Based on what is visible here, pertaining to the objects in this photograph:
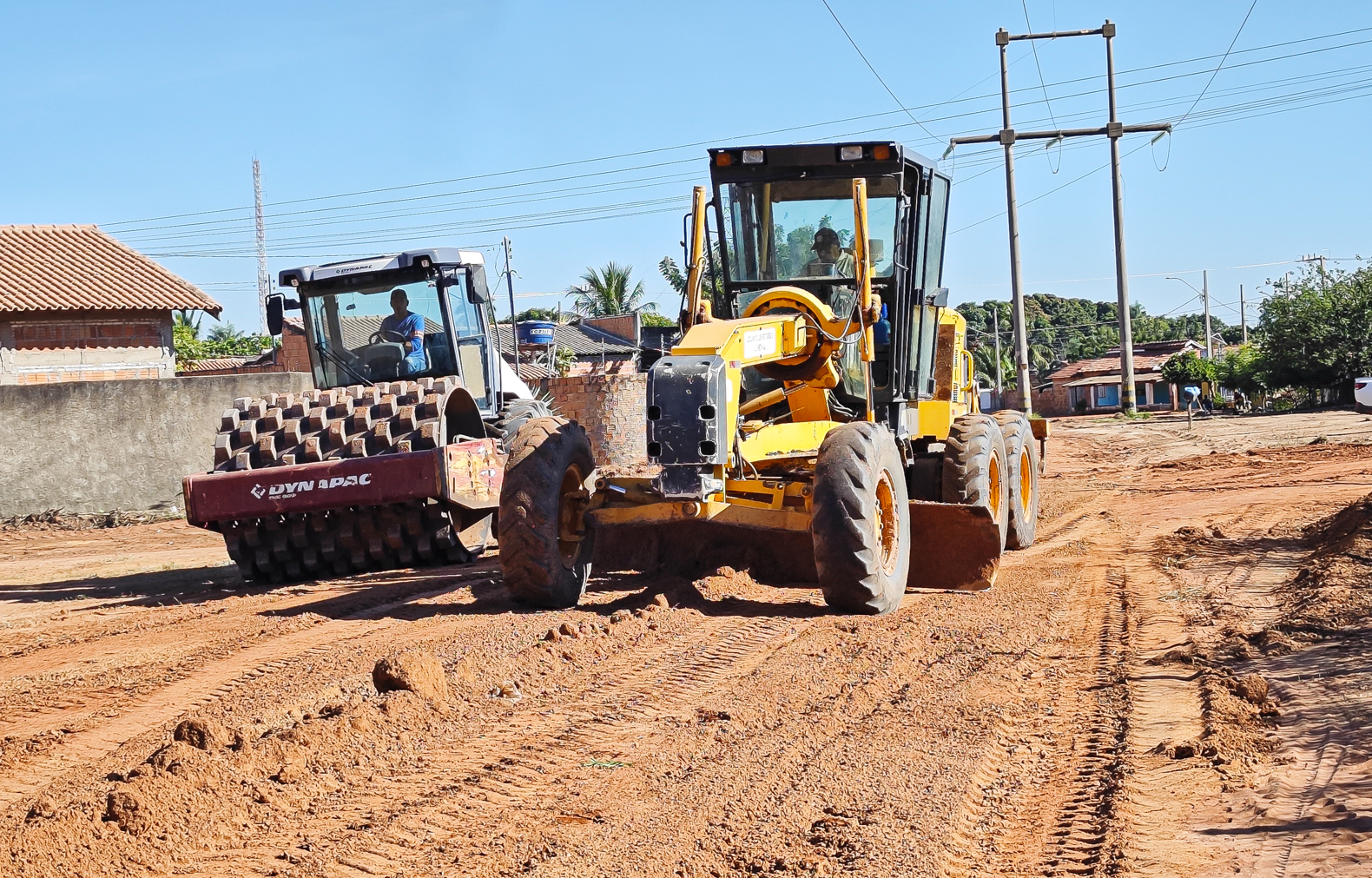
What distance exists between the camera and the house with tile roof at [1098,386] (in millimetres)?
81375

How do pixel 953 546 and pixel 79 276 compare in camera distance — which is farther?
pixel 79 276

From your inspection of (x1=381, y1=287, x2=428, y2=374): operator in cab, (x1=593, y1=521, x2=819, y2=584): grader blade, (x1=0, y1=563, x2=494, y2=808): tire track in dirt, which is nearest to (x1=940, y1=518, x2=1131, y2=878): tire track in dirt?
(x1=593, y1=521, x2=819, y2=584): grader blade

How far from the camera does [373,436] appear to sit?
32.9 feet

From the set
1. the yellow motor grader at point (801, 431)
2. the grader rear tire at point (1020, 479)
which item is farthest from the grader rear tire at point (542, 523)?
the grader rear tire at point (1020, 479)

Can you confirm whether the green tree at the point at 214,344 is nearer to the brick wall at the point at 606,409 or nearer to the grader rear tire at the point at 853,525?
the brick wall at the point at 606,409

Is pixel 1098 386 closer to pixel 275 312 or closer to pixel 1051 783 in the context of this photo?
pixel 275 312

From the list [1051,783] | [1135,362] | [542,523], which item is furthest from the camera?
[1135,362]

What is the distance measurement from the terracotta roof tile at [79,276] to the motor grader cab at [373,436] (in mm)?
17414

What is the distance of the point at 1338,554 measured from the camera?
370 inches

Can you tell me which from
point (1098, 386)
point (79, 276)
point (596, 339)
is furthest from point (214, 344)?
point (1098, 386)

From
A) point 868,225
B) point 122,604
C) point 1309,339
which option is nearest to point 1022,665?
point 868,225

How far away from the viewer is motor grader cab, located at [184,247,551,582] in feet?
31.9

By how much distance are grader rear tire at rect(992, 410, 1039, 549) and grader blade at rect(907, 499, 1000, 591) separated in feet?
7.55

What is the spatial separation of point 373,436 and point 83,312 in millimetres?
20433
